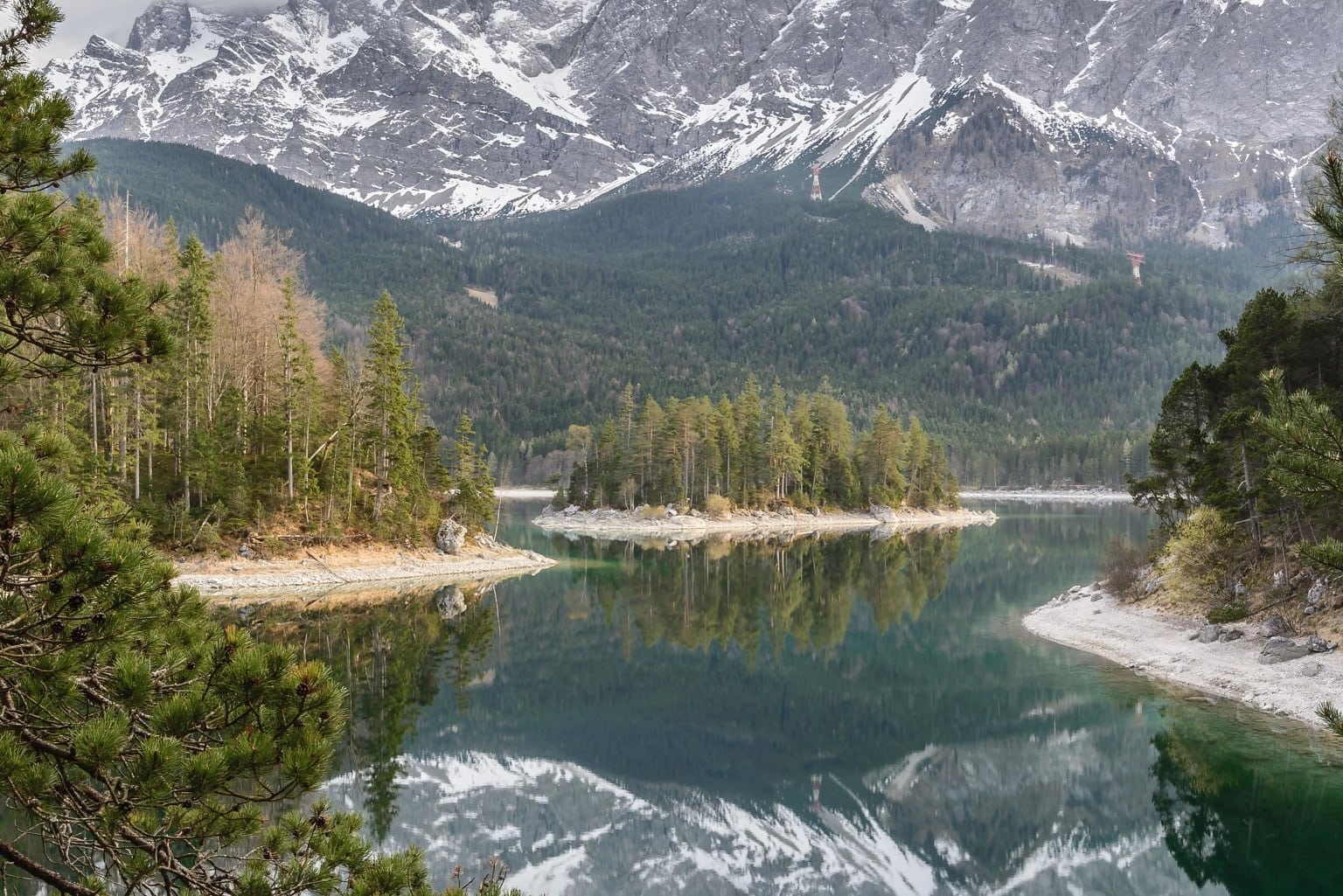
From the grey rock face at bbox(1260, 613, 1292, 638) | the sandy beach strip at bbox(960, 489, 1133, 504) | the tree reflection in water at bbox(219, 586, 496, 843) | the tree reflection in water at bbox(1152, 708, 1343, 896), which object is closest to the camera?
the tree reflection in water at bbox(1152, 708, 1343, 896)

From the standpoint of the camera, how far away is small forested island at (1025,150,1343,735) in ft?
87.2

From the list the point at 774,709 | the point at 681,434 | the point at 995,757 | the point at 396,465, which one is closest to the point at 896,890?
the point at 995,757

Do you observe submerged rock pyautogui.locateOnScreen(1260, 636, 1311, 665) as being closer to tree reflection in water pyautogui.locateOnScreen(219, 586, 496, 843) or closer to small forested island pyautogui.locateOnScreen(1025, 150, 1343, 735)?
small forested island pyautogui.locateOnScreen(1025, 150, 1343, 735)

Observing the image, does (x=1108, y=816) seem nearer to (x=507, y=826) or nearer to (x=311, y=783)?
(x=507, y=826)

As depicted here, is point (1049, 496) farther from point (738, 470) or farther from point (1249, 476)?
point (1249, 476)

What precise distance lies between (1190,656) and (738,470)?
7256cm

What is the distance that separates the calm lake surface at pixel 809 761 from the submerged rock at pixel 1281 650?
118 inches

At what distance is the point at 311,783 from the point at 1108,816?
19023mm

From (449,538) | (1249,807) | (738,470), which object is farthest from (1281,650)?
(738,470)

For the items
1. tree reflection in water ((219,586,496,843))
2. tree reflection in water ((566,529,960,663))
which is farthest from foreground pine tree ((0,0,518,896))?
tree reflection in water ((566,529,960,663))

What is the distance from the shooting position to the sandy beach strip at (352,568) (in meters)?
44.1

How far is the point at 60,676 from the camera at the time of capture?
19.9 feet

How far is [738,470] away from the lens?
335 ft

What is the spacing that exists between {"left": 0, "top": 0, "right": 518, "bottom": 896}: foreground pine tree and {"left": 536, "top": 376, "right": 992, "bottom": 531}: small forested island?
90.0 meters
